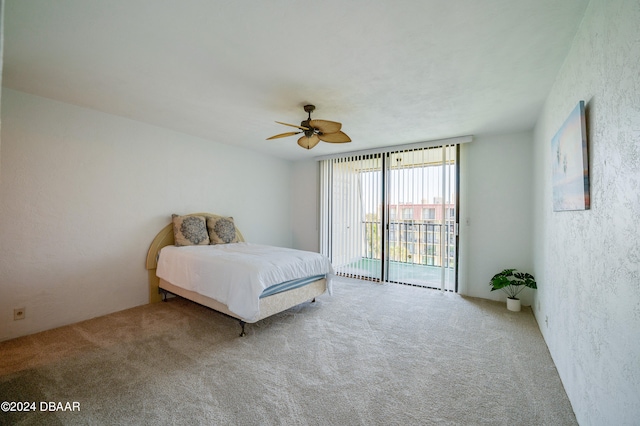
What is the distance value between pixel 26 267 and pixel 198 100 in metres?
2.45

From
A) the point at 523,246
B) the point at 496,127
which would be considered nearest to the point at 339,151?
the point at 496,127

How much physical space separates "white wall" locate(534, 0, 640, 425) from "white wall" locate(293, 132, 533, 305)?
189cm

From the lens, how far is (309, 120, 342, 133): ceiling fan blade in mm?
2713

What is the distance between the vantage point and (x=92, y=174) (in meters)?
3.26

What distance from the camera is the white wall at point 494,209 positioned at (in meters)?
3.84

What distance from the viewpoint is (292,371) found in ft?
7.34

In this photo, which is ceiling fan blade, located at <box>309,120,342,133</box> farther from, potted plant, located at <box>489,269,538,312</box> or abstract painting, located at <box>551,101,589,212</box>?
potted plant, located at <box>489,269,538,312</box>

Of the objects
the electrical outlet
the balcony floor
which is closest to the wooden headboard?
the electrical outlet

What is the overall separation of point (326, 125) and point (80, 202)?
115 inches

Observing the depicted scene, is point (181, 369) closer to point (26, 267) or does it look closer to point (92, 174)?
point (26, 267)

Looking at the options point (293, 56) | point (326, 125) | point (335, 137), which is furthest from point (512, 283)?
point (293, 56)

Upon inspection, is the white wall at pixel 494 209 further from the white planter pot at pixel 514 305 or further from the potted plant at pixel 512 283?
the white planter pot at pixel 514 305

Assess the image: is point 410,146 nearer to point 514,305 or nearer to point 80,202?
point 514,305

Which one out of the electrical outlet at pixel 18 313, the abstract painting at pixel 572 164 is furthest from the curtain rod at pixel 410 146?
the electrical outlet at pixel 18 313
